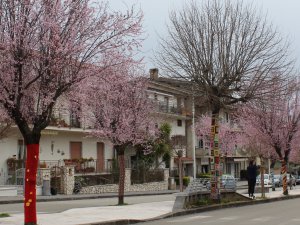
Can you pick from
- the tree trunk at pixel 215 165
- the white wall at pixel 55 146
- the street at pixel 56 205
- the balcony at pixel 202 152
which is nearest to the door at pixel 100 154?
the white wall at pixel 55 146

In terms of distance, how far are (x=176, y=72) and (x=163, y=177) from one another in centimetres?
2669

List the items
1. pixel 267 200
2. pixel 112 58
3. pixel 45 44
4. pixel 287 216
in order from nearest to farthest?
pixel 45 44, pixel 112 58, pixel 287 216, pixel 267 200

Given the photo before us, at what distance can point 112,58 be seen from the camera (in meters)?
13.7

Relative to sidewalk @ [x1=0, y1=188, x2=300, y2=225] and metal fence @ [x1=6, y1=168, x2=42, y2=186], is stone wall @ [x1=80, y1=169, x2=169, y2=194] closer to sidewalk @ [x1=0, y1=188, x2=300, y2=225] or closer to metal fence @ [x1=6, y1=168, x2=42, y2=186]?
metal fence @ [x1=6, y1=168, x2=42, y2=186]

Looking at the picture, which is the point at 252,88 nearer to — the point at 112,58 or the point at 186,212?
the point at 186,212

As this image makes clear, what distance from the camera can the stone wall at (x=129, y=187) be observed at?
3805 cm

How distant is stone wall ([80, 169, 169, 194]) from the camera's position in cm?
3805

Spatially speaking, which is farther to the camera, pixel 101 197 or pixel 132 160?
pixel 132 160

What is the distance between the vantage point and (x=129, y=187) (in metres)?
42.2

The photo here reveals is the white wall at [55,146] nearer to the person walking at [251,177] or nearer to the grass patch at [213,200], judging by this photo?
the person walking at [251,177]

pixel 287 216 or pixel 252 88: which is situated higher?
pixel 252 88

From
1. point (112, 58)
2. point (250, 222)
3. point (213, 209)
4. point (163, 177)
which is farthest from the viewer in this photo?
point (163, 177)

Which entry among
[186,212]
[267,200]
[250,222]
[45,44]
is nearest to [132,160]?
[267,200]

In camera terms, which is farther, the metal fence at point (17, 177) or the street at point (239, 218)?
the metal fence at point (17, 177)
